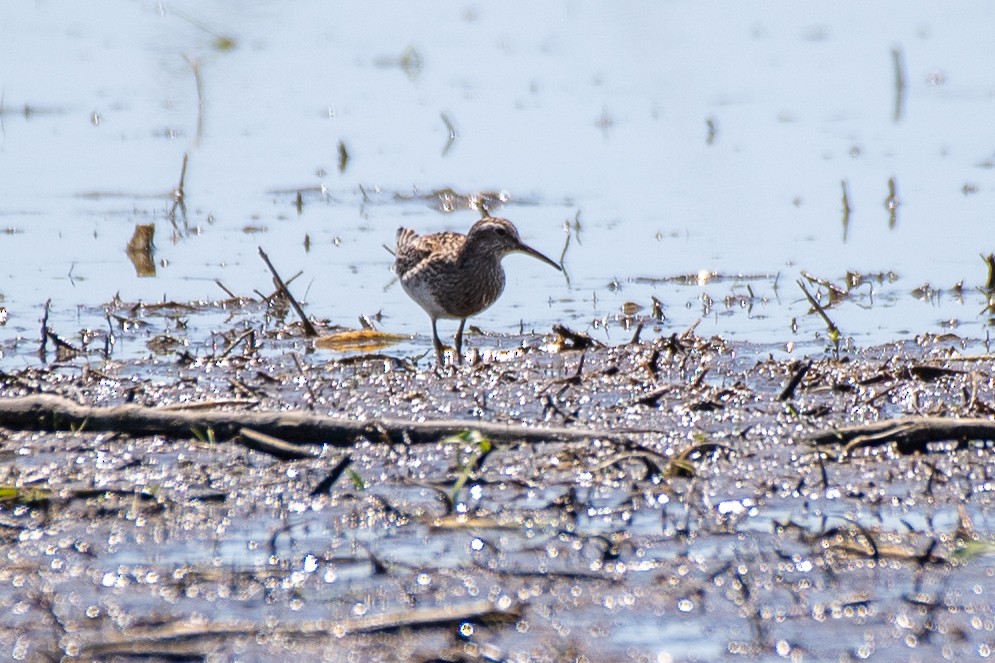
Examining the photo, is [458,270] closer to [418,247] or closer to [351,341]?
[418,247]

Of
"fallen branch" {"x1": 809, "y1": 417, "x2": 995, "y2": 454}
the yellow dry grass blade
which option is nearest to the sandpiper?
the yellow dry grass blade

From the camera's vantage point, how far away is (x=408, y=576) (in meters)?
5.23

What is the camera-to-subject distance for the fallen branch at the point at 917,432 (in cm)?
630

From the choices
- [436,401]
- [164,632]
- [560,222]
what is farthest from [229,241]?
[164,632]

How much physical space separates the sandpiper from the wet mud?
1444 millimetres

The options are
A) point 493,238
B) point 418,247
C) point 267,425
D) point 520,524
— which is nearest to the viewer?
point 520,524

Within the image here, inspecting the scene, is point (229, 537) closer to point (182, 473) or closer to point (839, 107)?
point (182, 473)

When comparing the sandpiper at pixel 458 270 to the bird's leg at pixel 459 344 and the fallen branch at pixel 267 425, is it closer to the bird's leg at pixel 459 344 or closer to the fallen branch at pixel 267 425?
the bird's leg at pixel 459 344

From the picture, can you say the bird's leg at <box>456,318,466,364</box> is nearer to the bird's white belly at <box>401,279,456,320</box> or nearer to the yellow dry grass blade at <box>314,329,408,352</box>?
the bird's white belly at <box>401,279,456,320</box>

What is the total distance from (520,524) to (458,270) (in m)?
3.95

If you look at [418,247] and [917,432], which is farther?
[418,247]

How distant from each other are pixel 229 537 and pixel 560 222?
7047 mm

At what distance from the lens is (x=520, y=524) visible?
18.7 ft

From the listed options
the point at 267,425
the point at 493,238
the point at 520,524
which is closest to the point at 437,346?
the point at 493,238
